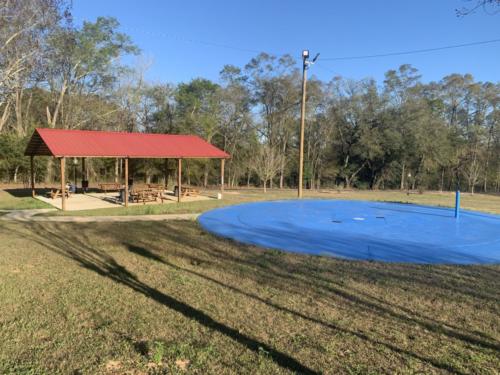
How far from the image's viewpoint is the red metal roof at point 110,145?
16.6 meters

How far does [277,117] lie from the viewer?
126 ft

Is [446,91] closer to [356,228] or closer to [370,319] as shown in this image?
[356,228]

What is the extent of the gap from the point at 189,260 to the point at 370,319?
4.09 m

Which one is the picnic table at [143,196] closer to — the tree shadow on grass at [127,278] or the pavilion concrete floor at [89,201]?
the pavilion concrete floor at [89,201]

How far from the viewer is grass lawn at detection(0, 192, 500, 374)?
3.73 m

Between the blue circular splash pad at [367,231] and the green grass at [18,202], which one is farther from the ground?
the green grass at [18,202]

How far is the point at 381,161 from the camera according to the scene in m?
40.3

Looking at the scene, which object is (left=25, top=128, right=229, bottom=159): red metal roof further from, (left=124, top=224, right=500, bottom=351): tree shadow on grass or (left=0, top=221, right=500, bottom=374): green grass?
(left=124, top=224, right=500, bottom=351): tree shadow on grass

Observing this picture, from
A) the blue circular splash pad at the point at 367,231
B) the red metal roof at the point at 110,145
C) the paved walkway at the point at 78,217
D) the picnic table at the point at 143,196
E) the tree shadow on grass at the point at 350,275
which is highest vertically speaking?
the red metal roof at the point at 110,145

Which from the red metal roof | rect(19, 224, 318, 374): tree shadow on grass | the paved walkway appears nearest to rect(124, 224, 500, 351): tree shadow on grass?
rect(19, 224, 318, 374): tree shadow on grass

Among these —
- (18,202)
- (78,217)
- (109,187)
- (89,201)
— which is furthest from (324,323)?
(109,187)

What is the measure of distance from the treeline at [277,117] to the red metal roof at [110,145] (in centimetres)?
767

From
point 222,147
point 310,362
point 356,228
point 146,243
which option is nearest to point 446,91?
point 222,147

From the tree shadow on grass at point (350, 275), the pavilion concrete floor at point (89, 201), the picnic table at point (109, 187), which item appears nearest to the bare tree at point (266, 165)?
the pavilion concrete floor at point (89, 201)
